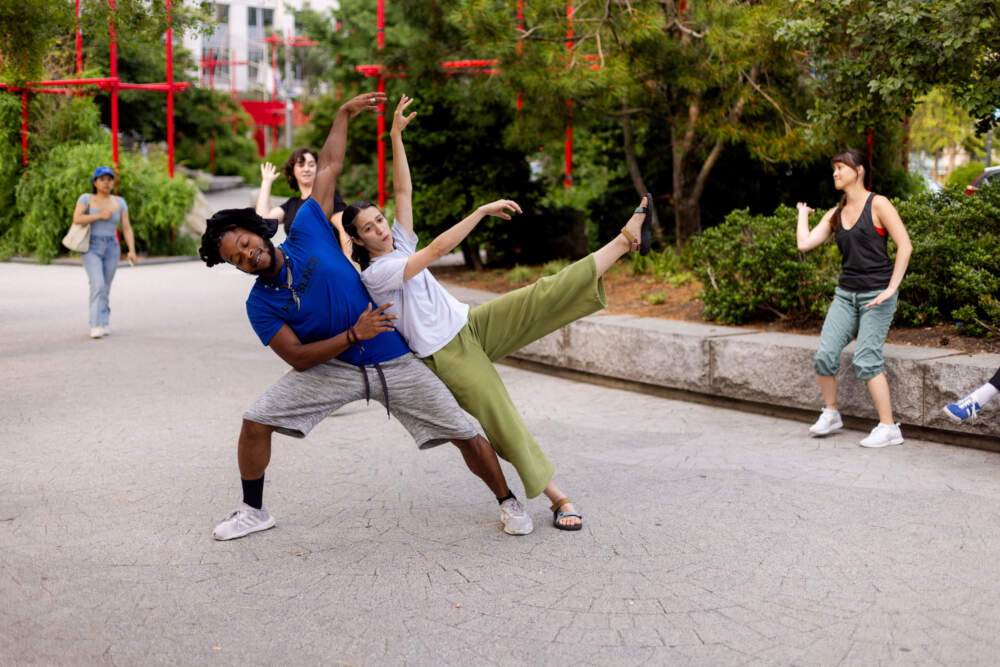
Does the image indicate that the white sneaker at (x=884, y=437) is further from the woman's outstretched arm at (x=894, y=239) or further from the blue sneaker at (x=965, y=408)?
the woman's outstretched arm at (x=894, y=239)

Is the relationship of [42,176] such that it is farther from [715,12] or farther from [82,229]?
[715,12]

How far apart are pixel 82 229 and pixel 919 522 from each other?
841 cm

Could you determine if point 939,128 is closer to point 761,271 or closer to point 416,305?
point 761,271

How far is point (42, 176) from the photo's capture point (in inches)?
782

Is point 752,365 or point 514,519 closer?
point 514,519

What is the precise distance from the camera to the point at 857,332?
6578mm

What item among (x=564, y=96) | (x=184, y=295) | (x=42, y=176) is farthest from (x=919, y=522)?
(x=42, y=176)

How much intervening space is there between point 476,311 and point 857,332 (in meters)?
2.82

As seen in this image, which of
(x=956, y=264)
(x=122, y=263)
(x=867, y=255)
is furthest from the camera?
(x=122, y=263)

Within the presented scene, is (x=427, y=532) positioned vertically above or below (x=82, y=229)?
below

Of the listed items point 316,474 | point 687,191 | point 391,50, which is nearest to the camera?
point 316,474

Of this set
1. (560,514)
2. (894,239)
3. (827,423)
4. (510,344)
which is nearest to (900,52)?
(894,239)

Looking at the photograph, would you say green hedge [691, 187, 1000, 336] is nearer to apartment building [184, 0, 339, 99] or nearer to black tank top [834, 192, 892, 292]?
black tank top [834, 192, 892, 292]

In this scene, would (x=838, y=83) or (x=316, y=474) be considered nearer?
(x=316, y=474)
